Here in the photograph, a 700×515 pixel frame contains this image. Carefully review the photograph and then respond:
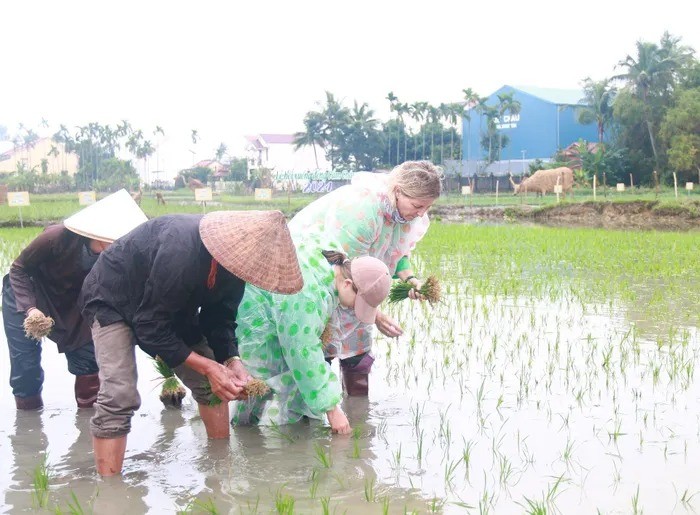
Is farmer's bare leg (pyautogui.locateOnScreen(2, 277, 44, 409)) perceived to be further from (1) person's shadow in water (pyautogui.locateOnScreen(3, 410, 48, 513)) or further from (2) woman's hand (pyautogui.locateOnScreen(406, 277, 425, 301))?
(2) woman's hand (pyautogui.locateOnScreen(406, 277, 425, 301))

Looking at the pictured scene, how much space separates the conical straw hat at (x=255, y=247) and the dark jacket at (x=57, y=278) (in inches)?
44.0

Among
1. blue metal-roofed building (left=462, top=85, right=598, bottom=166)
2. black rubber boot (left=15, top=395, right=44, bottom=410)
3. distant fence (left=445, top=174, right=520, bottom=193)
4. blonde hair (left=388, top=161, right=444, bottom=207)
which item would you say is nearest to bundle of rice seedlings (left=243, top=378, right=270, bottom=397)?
blonde hair (left=388, top=161, right=444, bottom=207)

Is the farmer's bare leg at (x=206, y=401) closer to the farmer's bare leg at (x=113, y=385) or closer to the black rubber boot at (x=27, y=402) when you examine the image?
the farmer's bare leg at (x=113, y=385)

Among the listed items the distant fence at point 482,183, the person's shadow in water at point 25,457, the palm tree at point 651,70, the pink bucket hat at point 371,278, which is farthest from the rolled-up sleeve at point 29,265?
the distant fence at point 482,183

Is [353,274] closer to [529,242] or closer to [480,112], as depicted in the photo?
[529,242]

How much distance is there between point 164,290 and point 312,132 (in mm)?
45031

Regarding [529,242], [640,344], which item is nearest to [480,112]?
[529,242]

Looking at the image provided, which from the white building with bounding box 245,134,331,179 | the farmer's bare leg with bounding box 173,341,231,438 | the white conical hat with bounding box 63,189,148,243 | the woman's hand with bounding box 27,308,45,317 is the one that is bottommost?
the farmer's bare leg with bounding box 173,341,231,438

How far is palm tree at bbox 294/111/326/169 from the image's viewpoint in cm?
4679

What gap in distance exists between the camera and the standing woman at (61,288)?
135 inches

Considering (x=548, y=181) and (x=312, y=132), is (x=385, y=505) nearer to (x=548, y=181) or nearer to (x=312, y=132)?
(x=548, y=181)

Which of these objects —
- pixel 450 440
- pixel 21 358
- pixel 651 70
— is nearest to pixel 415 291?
pixel 450 440

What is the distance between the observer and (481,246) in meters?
12.1

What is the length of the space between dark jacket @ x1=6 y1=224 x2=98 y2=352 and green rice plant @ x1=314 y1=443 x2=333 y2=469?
1.29m
